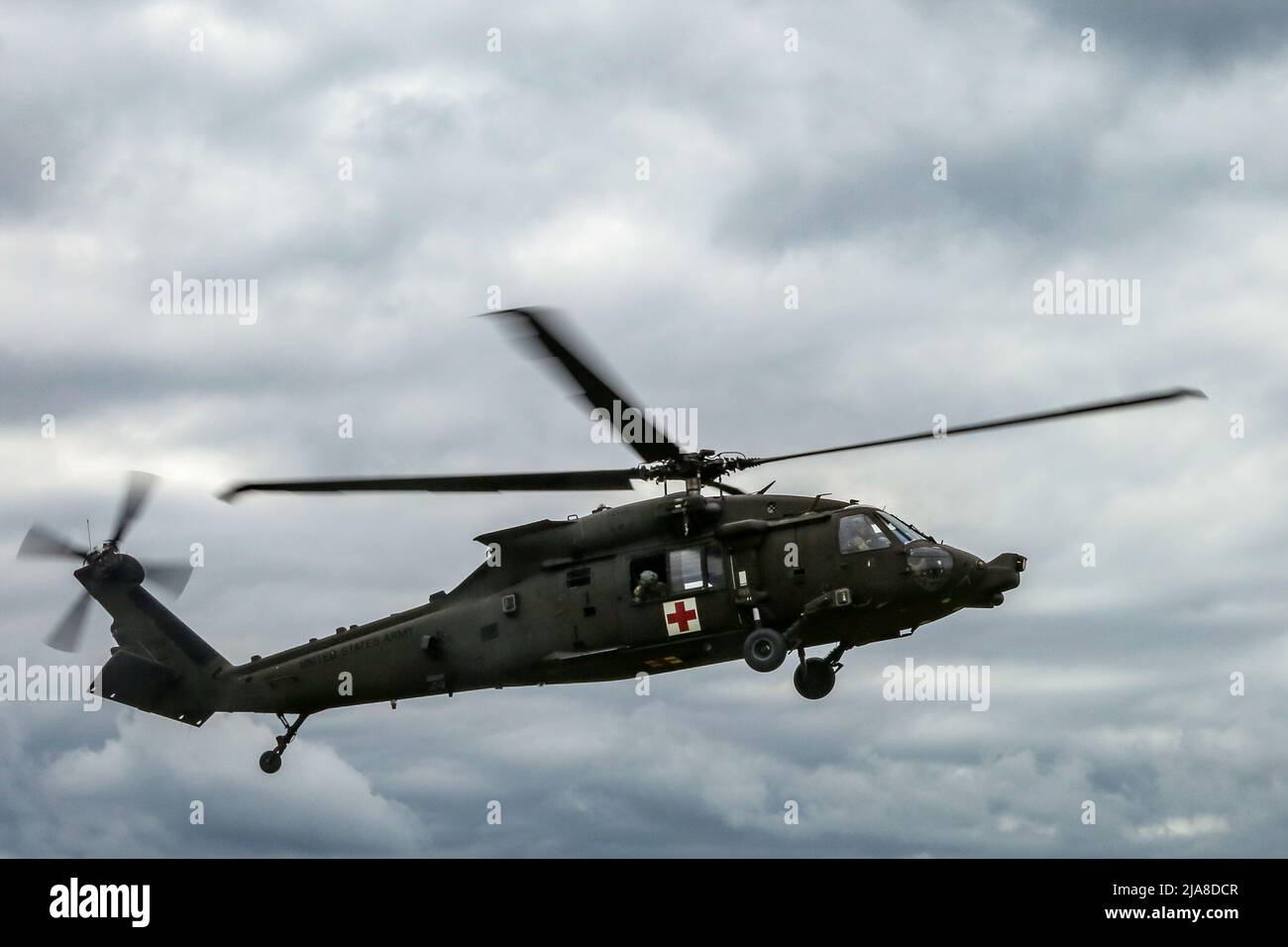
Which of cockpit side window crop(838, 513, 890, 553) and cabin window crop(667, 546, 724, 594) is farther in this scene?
cabin window crop(667, 546, 724, 594)

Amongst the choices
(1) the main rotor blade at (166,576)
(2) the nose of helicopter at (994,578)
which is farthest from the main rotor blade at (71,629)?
(2) the nose of helicopter at (994,578)

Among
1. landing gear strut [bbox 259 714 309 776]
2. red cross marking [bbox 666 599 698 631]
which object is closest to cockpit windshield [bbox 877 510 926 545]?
red cross marking [bbox 666 599 698 631]

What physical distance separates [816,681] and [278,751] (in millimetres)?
12529

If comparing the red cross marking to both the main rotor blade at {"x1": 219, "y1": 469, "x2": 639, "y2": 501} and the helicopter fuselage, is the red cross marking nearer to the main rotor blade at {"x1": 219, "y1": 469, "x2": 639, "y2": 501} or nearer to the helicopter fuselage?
the helicopter fuselage

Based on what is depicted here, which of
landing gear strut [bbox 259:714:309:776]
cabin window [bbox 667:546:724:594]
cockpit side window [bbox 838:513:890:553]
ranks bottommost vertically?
landing gear strut [bbox 259:714:309:776]

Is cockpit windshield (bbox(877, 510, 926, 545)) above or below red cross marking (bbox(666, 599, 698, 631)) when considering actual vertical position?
above

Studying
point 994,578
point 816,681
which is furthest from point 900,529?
point 816,681

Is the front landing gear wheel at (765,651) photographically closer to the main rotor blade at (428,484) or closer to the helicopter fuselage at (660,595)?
the helicopter fuselage at (660,595)

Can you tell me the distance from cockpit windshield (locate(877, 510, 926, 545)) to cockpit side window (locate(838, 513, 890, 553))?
25cm

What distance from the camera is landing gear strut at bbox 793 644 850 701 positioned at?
31797mm
